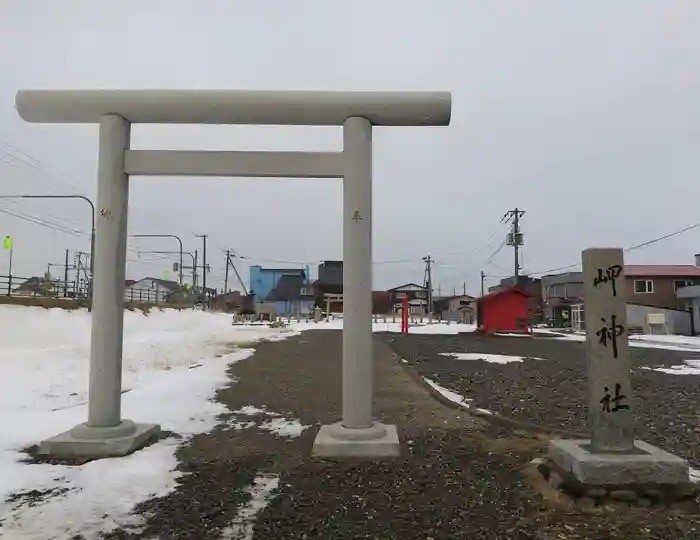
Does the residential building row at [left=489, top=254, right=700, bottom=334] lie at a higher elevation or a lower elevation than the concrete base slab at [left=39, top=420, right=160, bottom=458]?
higher

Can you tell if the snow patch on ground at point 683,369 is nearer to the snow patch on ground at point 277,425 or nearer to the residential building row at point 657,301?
the snow patch on ground at point 277,425

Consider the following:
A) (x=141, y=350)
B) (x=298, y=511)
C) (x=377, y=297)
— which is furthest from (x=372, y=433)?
(x=377, y=297)

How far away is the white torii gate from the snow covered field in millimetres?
829

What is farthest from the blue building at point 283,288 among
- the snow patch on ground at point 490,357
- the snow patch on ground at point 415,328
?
the snow patch on ground at point 490,357

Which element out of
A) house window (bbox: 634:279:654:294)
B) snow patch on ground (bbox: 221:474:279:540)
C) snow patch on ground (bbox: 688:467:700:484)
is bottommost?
snow patch on ground (bbox: 221:474:279:540)

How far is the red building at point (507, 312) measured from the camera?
29.3 m

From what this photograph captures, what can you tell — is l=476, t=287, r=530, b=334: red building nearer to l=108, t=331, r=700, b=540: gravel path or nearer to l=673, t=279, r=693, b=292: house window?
l=673, t=279, r=693, b=292: house window

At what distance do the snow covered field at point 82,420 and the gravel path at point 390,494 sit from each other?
11.5 inches

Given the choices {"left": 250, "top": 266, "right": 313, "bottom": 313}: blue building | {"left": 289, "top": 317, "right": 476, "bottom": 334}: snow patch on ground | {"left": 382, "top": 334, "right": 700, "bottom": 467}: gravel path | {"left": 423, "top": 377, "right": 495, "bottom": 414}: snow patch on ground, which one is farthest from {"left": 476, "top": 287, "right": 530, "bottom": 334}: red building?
{"left": 250, "top": 266, "right": 313, "bottom": 313}: blue building

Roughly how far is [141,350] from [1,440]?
9327 mm

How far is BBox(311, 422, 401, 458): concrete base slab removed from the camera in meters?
5.18

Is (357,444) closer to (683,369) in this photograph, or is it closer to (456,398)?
(456,398)

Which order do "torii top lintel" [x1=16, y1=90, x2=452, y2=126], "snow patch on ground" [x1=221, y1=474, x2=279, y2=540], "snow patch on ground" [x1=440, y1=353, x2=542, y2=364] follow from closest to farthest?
1. "snow patch on ground" [x1=221, y1=474, x2=279, y2=540]
2. "torii top lintel" [x1=16, y1=90, x2=452, y2=126]
3. "snow patch on ground" [x1=440, y1=353, x2=542, y2=364]

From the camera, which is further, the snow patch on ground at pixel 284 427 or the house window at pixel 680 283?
the house window at pixel 680 283
